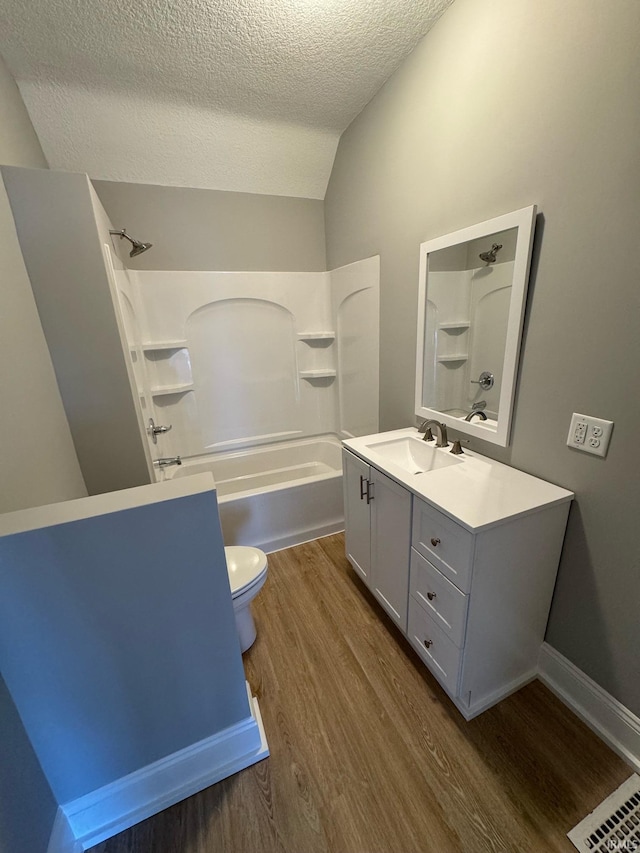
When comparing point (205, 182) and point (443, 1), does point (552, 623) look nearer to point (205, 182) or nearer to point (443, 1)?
point (443, 1)

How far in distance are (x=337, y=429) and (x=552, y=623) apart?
207cm

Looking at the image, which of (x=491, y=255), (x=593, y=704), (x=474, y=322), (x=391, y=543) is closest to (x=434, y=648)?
(x=391, y=543)

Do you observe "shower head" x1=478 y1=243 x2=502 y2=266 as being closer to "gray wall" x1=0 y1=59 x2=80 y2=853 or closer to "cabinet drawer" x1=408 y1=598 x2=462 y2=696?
"cabinet drawer" x1=408 y1=598 x2=462 y2=696

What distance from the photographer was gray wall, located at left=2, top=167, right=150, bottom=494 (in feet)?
4.49

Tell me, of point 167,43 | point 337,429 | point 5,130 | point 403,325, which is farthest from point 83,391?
point 337,429

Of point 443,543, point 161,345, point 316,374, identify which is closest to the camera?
point 443,543

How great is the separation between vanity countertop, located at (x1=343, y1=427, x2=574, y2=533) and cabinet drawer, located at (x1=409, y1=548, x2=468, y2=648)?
0.28 m

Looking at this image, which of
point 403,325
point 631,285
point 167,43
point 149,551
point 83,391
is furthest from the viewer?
point 403,325

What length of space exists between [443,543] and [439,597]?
228mm

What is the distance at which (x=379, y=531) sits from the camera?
156 cm

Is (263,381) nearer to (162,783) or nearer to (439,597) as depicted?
(439,597)

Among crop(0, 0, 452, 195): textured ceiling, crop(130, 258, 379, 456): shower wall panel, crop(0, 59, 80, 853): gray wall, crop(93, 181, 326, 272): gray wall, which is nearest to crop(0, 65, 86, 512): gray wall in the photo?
crop(0, 59, 80, 853): gray wall

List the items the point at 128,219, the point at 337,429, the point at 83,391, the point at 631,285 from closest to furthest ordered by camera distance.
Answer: the point at 631,285, the point at 83,391, the point at 128,219, the point at 337,429

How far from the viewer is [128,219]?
88.7 inches
